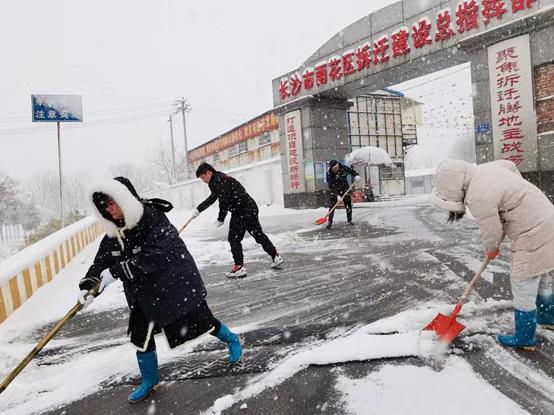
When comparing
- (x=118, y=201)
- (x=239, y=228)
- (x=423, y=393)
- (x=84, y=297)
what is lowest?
(x=423, y=393)

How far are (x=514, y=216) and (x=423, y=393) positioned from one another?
1.31 meters

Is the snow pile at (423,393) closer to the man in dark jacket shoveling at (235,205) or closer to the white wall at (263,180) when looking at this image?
the man in dark jacket shoveling at (235,205)

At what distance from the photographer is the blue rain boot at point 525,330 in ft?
8.61

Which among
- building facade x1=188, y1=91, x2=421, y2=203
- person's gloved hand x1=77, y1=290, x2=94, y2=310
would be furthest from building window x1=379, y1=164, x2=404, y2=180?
person's gloved hand x1=77, y1=290, x2=94, y2=310

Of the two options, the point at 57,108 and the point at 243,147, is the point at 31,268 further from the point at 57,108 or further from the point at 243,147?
the point at 243,147

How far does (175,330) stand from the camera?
241 centimetres

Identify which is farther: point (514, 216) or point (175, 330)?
point (514, 216)

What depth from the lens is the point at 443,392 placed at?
7.20ft

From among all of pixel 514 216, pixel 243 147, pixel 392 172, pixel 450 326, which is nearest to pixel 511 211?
pixel 514 216

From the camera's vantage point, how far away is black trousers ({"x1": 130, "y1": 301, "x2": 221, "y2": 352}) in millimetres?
2404

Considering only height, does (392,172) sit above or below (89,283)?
above

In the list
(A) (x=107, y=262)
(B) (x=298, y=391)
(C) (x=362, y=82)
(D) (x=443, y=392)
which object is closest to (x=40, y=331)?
(A) (x=107, y=262)

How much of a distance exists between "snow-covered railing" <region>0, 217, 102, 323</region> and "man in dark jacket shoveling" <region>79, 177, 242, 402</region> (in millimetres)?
2735

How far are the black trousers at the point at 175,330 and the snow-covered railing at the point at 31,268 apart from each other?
109 inches
